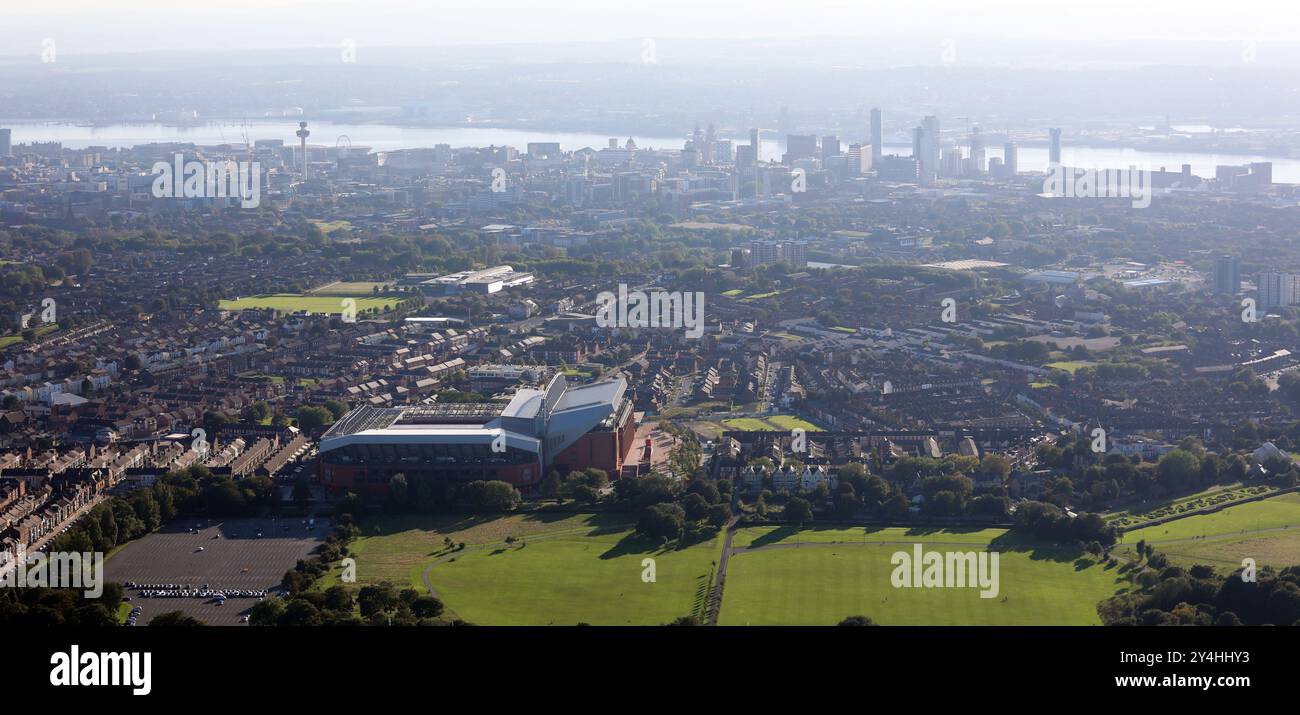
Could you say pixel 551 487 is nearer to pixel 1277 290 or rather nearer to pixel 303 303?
pixel 303 303

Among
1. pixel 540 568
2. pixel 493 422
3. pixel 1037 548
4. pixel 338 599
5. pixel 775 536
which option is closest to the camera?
pixel 338 599

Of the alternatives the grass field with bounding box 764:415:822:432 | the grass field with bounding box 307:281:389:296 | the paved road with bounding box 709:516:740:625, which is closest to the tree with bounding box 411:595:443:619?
the paved road with bounding box 709:516:740:625

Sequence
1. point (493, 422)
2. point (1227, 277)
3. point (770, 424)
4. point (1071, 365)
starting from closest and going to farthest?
point (493, 422) → point (770, 424) → point (1071, 365) → point (1227, 277)

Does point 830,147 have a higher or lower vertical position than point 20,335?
higher

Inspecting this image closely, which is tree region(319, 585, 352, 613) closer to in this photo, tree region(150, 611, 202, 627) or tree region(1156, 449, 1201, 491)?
tree region(150, 611, 202, 627)

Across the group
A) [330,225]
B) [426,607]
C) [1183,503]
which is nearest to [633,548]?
[426,607]

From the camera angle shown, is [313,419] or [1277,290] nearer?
[313,419]

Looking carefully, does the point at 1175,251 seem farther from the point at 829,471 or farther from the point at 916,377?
the point at 829,471
